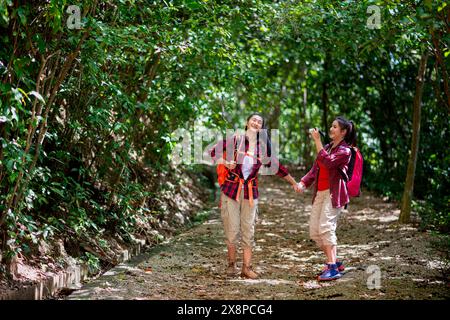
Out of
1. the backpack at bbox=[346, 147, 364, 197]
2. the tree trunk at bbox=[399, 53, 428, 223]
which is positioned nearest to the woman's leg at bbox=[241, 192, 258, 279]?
the backpack at bbox=[346, 147, 364, 197]

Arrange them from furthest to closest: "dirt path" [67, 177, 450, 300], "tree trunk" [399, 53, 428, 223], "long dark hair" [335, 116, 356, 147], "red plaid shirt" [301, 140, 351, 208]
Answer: "tree trunk" [399, 53, 428, 223] < "long dark hair" [335, 116, 356, 147] < "red plaid shirt" [301, 140, 351, 208] < "dirt path" [67, 177, 450, 300]

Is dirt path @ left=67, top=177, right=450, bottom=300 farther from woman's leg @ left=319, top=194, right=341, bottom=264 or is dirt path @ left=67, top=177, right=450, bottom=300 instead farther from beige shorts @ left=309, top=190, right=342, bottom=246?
beige shorts @ left=309, top=190, right=342, bottom=246

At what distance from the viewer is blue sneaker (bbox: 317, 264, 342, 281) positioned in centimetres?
550

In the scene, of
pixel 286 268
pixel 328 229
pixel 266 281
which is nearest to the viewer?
pixel 328 229

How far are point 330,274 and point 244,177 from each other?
119 cm

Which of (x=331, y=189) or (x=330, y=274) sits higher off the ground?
(x=331, y=189)

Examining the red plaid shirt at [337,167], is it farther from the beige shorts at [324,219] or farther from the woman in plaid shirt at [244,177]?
the woman in plaid shirt at [244,177]

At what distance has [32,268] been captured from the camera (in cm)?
511

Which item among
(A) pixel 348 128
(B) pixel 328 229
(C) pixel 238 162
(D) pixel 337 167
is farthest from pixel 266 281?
(A) pixel 348 128

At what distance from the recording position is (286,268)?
20.7 ft

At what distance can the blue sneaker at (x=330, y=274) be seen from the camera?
18.0ft

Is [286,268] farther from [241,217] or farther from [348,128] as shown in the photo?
[348,128]

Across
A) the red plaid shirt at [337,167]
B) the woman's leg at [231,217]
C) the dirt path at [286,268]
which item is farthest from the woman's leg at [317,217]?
the woman's leg at [231,217]

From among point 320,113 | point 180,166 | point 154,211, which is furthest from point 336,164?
point 320,113
